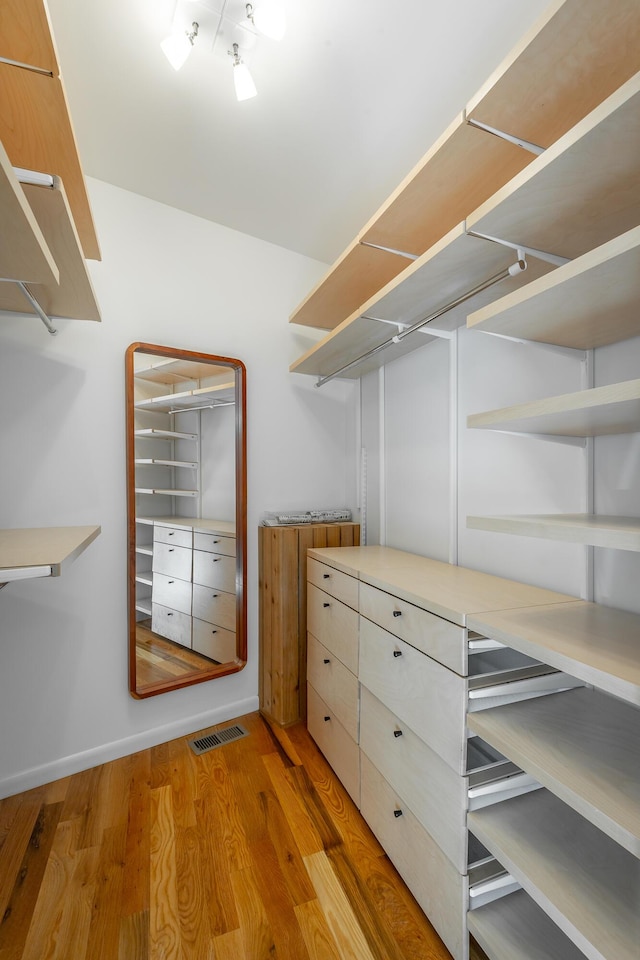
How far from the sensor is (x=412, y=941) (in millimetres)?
1176

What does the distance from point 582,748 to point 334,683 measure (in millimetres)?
1072

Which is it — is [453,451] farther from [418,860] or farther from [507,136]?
[418,860]

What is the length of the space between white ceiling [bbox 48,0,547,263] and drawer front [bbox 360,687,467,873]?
2079 mm

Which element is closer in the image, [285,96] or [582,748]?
[582,748]

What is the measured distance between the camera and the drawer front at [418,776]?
1074 mm

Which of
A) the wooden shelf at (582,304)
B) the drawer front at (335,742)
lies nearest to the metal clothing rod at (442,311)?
the wooden shelf at (582,304)

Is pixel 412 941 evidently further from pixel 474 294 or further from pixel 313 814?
pixel 474 294

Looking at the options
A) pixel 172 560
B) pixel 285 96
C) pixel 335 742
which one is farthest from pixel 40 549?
pixel 285 96

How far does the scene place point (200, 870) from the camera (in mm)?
1408

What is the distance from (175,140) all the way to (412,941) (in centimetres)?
285

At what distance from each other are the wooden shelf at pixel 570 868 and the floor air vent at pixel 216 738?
4.69 ft

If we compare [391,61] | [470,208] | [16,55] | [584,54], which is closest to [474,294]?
[470,208]

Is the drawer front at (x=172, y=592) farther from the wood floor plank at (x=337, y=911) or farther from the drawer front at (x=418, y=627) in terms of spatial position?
the wood floor plank at (x=337, y=911)

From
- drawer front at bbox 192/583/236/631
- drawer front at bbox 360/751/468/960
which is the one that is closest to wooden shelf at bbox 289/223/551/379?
drawer front at bbox 192/583/236/631
